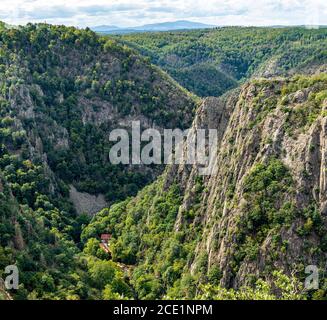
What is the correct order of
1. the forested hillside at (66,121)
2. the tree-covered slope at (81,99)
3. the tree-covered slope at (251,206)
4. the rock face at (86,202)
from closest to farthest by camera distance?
the tree-covered slope at (251,206) → the forested hillside at (66,121) → the rock face at (86,202) → the tree-covered slope at (81,99)

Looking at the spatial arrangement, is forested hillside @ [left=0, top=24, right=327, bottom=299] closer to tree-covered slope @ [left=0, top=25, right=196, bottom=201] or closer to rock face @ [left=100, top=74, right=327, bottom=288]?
rock face @ [left=100, top=74, right=327, bottom=288]

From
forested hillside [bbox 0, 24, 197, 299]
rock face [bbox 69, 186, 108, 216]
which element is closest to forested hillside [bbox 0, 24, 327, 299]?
forested hillside [bbox 0, 24, 197, 299]

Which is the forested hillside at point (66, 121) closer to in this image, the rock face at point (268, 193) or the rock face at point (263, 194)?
the rock face at point (263, 194)

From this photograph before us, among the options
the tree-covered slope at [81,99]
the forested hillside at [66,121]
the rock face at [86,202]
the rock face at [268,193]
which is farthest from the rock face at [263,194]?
the tree-covered slope at [81,99]

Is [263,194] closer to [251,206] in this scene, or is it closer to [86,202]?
[251,206]

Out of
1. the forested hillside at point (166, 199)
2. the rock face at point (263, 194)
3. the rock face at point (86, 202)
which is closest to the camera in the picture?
the rock face at point (263, 194)

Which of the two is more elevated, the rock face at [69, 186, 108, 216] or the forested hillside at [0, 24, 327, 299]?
the forested hillside at [0, 24, 327, 299]

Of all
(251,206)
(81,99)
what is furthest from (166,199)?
(81,99)
